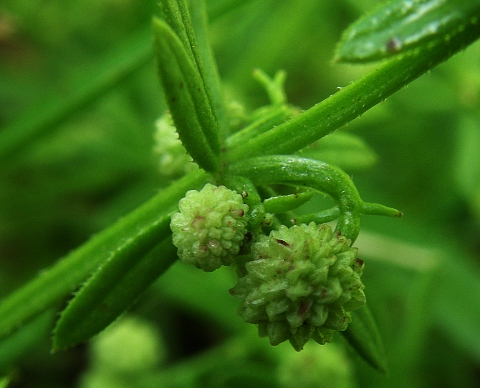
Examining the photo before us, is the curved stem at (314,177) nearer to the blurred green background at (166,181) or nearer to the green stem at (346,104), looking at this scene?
the green stem at (346,104)

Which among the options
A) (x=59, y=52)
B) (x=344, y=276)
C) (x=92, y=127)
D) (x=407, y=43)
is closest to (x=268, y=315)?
(x=344, y=276)

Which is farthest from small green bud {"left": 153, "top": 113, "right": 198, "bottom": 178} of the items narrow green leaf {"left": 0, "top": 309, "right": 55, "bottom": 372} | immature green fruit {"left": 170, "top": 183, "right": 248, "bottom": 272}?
narrow green leaf {"left": 0, "top": 309, "right": 55, "bottom": 372}

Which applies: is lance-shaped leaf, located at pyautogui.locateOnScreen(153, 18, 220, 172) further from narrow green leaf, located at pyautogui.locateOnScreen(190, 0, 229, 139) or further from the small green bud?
the small green bud

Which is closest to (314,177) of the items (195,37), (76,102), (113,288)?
(195,37)

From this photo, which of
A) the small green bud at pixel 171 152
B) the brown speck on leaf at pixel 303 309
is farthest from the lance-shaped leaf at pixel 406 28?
the small green bud at pixel 171 152

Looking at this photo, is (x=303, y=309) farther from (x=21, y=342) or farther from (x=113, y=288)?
(x=21, y=342)

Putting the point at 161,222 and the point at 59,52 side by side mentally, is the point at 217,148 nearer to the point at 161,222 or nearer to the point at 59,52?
the point at 161,222
